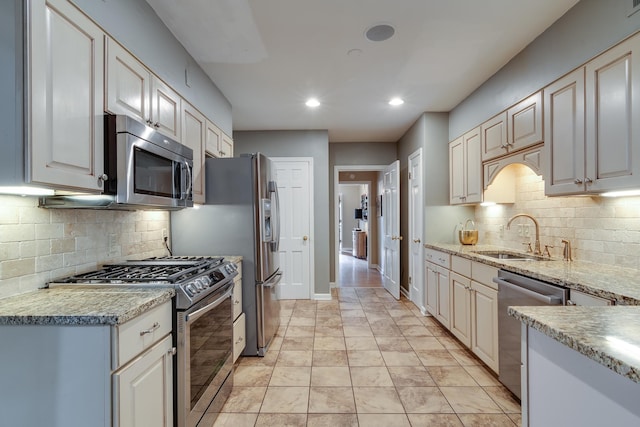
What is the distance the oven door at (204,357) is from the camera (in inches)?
61.1

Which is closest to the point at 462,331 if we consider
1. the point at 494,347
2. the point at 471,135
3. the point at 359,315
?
the point at 494,347

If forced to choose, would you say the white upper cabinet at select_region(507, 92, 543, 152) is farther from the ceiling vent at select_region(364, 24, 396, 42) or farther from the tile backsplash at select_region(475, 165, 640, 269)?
the ceiling vent at select_region(364, 24, 396, 42)

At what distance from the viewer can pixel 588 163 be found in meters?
1.87

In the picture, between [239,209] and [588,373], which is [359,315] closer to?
[239,209]

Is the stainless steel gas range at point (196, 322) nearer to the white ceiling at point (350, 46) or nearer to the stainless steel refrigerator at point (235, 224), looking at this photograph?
the stainless steel refrigerator at point (235, 224)

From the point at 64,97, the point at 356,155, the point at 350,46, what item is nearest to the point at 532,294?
the point at 350,46

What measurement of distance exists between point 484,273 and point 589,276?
2.56ft

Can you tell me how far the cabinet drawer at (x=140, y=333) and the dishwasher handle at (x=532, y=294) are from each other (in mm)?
1985

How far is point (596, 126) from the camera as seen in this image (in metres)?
1.81

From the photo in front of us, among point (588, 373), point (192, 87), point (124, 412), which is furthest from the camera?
point (192, 87)

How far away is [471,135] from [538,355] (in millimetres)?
2797

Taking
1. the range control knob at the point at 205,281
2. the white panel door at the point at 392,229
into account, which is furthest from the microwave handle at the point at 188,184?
the white panel door at the point at 392,229

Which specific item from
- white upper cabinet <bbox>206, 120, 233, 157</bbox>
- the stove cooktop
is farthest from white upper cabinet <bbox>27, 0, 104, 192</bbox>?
white upper cabinet <bbox>206, 120, 233, 157</bbox>

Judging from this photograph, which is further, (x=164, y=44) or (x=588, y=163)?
(x=164, y=44)
